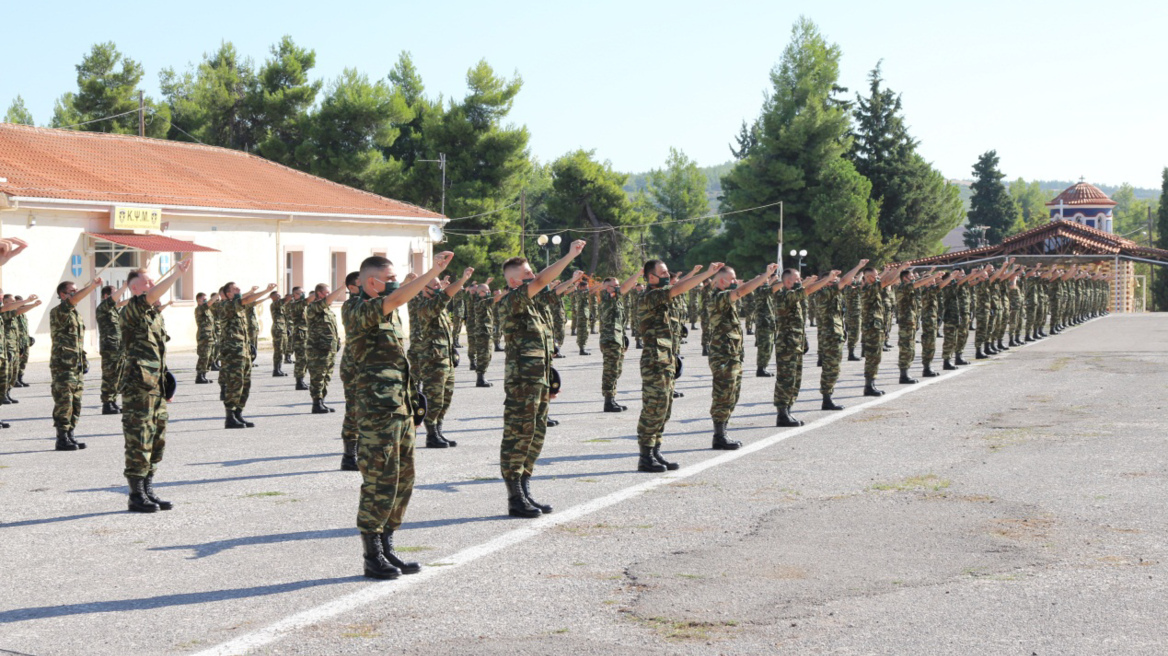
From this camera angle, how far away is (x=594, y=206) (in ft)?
232

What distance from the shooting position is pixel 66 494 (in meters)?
9.70

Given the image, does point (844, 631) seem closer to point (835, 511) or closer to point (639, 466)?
point (835, 511)

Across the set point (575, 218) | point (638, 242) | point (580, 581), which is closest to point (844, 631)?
point (580, 581)

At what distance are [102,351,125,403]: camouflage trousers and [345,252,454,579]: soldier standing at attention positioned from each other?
8442 mm

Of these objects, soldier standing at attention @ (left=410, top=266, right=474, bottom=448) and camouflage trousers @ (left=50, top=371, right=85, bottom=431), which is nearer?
soldier standing at attention @ (left=410, top=266, right=474, bottom=448)

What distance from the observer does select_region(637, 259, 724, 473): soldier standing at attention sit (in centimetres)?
1030

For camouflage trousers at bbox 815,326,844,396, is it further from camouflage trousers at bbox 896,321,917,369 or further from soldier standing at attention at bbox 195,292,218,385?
soldier standing at attention at bbox 195,292,218,385

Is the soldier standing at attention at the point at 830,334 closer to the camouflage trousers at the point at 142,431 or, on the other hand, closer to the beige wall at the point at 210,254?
the camouflage trousers at the point at 142,431

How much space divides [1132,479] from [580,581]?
5.60 meters

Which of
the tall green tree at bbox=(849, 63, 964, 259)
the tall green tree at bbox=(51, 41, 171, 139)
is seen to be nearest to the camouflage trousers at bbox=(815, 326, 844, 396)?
the tall green tree at bbox=(51, 41, 171, 139)

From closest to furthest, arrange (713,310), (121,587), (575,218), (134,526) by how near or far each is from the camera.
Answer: (121,587), (134,526), (713,310), (575,218)

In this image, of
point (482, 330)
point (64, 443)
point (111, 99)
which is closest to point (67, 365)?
point (64, 443)

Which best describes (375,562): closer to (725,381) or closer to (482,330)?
(725,381)

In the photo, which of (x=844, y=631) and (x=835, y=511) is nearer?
(x=844, y=631)
